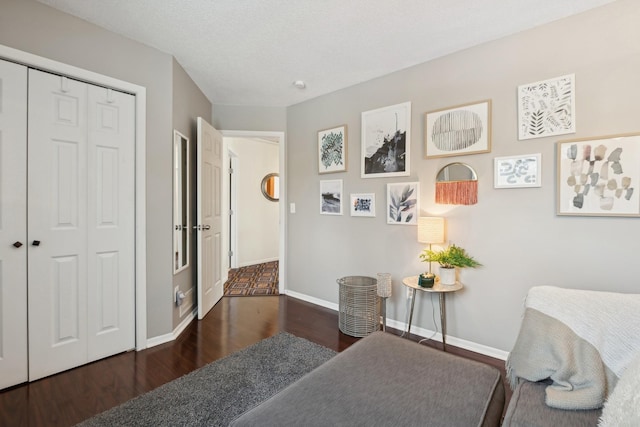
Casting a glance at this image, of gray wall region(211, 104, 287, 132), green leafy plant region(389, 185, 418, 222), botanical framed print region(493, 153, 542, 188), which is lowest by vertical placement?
green leafy plant region(389, 185, 418, 222)

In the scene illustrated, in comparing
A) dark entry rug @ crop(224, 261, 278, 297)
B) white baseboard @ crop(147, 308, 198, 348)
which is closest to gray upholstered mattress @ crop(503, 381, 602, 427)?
white baseboard @ crop(147, 308, 198, 348)

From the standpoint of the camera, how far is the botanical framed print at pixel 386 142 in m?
2.87

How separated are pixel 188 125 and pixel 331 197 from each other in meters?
1.68

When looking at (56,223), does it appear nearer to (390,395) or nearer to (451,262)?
(390,395)

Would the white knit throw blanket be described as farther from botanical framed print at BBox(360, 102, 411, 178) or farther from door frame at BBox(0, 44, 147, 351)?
door frame at BBox(0, 44, 147, 351)

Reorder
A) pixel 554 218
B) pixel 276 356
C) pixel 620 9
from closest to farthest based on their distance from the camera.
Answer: pixel 620 9, pixel 554 218, pixel 276 356

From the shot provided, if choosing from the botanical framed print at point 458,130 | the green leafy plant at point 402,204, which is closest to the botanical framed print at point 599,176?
the botanical framed print at point 458,130

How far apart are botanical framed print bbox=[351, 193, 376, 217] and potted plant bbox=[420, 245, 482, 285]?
86 cm

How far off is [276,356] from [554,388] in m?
1.79

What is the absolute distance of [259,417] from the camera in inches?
41.4

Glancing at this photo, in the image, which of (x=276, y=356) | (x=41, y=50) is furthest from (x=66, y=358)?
(x=41, y=50)

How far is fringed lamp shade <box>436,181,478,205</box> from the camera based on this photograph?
7.89 feet

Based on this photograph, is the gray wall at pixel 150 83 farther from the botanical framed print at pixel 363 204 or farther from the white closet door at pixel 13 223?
the botanical framed print at pixel 363 204

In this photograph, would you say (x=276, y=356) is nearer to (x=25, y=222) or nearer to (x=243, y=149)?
(x=25, y=222)
